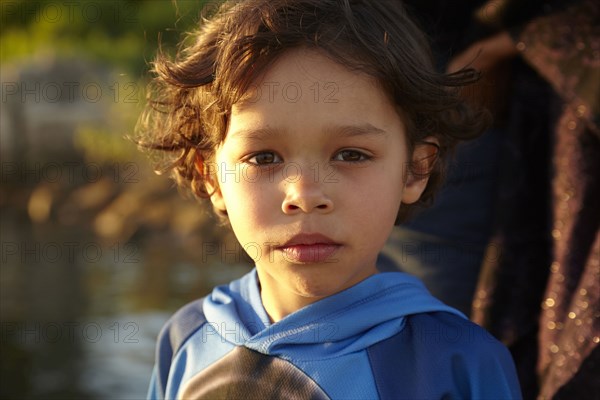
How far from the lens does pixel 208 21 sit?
179 centimetres

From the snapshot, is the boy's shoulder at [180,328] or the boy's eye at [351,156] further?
the boy's shoulder at [180,328]

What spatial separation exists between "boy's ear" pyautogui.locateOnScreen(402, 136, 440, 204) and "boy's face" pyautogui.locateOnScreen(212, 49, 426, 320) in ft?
0.31

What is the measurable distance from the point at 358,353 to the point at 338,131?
363 mm

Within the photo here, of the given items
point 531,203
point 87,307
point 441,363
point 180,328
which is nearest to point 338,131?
point 441,363

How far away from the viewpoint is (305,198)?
4.58ft

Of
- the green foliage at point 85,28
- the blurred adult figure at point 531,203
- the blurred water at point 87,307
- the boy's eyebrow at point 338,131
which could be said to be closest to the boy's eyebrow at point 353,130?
the boy's eyebrow at point 338,131

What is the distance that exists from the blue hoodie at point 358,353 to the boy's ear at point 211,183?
0.67 feet

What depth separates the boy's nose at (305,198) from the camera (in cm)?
140

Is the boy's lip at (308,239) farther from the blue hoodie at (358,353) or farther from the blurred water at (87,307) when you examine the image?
→ the blurred water at (87,307)

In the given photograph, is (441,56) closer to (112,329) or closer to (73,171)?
(112,329)

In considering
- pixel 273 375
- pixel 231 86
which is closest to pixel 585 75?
pixel 231 86

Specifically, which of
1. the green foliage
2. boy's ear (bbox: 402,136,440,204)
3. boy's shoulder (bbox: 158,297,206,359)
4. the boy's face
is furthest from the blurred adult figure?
the green foliage

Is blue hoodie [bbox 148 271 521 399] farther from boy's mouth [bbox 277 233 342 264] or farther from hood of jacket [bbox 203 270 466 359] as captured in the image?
boy's mouth [bbox 277 233 342 264]

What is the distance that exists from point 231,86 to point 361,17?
0.26 metres
